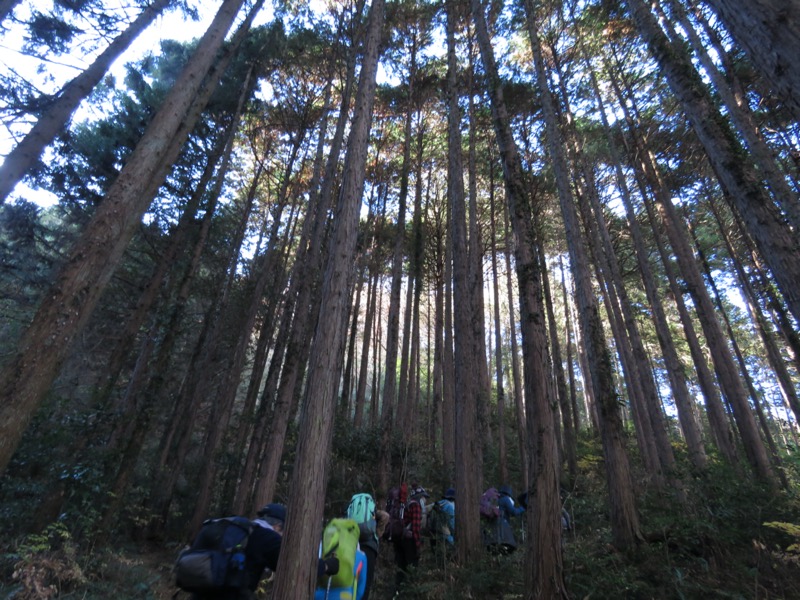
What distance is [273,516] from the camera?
3.36 metres

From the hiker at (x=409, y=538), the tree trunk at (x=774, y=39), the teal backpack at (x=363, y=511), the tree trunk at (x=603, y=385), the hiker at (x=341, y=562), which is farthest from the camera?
the hiker at (x=409, y=538)

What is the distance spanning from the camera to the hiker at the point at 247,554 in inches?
101

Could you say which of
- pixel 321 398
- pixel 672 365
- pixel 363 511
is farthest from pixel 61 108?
pixel 672 365

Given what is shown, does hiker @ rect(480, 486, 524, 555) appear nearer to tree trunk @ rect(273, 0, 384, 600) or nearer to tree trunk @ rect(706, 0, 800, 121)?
tree trunk @ rect(273, 0, 384, 600)

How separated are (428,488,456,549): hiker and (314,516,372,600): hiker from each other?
3573 millimetres

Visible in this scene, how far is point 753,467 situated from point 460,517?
6.96 m

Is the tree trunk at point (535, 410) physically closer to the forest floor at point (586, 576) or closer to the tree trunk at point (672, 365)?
the forest floor at point (586, 576)

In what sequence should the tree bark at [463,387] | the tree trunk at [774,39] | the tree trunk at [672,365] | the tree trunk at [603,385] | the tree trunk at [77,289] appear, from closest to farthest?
1. the tree trunk at [774,39]
2. the tree trunk at [77,289]
3. the tree trunk at [603,385]
4. the tree bark at [463,387]
5. the tree trunk at [672,365]

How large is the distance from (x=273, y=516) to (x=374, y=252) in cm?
1526

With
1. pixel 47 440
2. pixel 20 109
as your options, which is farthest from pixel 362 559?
pixel 20 109

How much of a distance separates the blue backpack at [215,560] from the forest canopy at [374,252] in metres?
0.41

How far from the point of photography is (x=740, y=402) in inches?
336

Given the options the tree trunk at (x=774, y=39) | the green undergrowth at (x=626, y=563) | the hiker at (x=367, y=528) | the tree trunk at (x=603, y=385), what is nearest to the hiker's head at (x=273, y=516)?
the hiker at (x=367, y=528)

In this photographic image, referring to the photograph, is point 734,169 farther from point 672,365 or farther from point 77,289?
point 77,289
